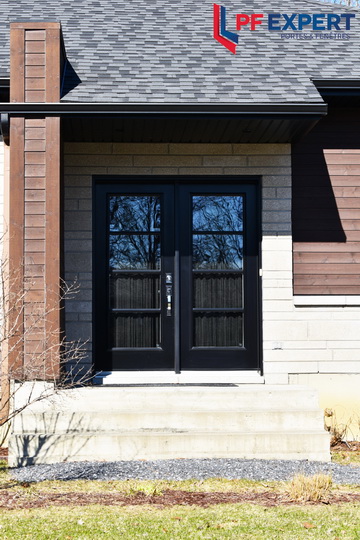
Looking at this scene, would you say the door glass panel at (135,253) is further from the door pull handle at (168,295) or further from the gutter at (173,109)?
the gutter at (173,109)

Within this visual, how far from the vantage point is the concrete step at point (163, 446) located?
6.12 metres

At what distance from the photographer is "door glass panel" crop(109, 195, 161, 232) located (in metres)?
7.96

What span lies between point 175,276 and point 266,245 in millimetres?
1195

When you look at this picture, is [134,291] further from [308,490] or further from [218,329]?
[308,490]

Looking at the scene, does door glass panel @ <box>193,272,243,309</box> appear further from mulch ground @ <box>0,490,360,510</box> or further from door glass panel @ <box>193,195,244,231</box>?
mulch ground @ <box>0,490,360,510</box>


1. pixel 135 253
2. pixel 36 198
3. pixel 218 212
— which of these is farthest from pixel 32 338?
pixel 218 212

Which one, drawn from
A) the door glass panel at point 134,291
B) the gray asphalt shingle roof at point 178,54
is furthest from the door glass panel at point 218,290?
the gray asphalt shingle roof at point 178,54

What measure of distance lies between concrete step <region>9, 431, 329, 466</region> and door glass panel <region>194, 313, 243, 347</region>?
1788 mm

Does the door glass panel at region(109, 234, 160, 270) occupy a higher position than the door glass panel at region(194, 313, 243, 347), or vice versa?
the door glass panel at region(109, 234, 160, 270)

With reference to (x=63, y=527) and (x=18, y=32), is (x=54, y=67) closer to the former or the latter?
(x=18, y=32)

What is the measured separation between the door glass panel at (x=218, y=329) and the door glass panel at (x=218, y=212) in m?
1.11

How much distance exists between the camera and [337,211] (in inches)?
313

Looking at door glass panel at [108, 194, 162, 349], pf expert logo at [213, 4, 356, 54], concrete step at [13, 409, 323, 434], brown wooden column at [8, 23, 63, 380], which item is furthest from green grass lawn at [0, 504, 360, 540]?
pf expert logo at [213, 4, 356, 54]

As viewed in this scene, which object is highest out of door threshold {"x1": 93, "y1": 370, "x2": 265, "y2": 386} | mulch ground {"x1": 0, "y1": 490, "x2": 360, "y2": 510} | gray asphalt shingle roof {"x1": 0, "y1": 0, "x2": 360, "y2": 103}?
gray asphalt shingle roof {"x1": 0, "y1": 0, "x2": 360, "y2": 103}
